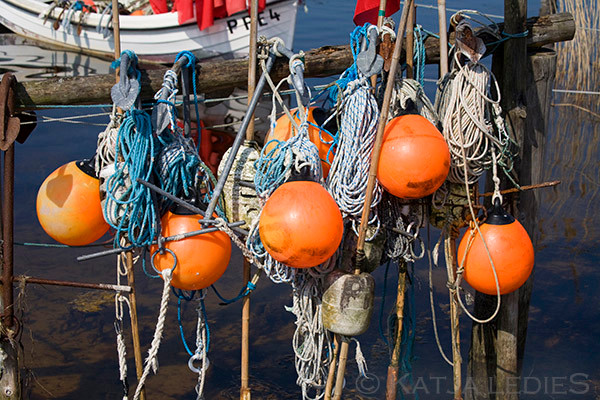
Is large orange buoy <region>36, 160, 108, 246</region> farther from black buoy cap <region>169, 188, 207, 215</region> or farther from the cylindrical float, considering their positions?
the cylindrical float

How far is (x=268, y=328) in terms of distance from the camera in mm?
6438

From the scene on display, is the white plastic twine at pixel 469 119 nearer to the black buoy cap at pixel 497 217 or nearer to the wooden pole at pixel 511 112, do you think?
the black buoy cap at pixel 497 217

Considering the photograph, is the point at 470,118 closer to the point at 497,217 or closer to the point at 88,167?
the point at 497,217

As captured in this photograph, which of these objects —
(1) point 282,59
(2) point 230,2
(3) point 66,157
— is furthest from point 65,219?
(2) point 230,2

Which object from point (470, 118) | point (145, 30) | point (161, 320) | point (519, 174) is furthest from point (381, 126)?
point (145, 30)

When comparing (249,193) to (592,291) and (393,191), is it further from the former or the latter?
(592,291)

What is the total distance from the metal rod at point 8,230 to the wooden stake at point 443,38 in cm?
243

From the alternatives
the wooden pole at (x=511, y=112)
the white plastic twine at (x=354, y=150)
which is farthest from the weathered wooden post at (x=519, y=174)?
the white plastic twine at (x=354, y=150)

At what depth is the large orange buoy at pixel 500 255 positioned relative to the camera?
3662mm

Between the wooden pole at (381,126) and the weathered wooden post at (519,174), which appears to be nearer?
the wooden pole at (381,126)

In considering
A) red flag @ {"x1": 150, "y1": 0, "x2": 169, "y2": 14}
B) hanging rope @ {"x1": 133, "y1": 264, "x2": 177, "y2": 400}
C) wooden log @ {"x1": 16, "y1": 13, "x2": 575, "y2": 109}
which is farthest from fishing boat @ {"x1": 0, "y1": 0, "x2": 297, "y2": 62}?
hanging rope @ {"x1": 133, "y1": 264, "x2": 177, "y2": 400}

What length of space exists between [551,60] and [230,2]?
1173cm

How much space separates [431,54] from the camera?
411 cm

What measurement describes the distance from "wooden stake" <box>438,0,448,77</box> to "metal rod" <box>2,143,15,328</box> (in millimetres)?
2434
